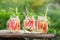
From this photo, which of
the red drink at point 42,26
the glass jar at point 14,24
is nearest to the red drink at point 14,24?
Answer: the glass jar at point 14,24

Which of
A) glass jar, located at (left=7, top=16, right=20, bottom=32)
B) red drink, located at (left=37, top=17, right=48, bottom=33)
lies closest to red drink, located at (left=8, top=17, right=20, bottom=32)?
glass jar, located at (left=7, top=16, right=20, bottom=32)

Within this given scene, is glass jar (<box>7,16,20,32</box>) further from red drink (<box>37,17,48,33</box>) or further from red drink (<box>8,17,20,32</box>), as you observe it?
red drink (<box>37,17,48,33</box>)

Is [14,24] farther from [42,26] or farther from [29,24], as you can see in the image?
[42,26]

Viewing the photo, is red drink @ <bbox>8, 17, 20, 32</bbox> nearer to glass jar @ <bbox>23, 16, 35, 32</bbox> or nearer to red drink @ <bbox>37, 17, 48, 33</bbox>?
glass jar @ <bbox>23, 16, 35, 32</bbox>

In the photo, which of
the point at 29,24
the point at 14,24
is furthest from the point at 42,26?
the point at 14,24

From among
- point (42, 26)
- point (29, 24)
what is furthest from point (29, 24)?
point (42, 26)

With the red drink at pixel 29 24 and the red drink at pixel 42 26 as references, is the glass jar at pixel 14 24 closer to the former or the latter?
the red drink at pixel 29 24

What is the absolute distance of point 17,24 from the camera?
266 centimetres

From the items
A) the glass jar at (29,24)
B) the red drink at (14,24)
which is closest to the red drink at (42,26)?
the glass jar at (29,24)

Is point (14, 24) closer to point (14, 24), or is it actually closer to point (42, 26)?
point (14, 24)

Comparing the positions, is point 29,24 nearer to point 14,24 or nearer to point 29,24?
point 29,24

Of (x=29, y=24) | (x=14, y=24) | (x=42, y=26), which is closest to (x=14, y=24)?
(x=14, y=24)

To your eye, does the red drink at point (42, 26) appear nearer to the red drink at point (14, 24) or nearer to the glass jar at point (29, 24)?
the glass jar at point (29, 24)

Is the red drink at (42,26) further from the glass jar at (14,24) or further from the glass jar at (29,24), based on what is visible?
the glass jar at (14,24)
